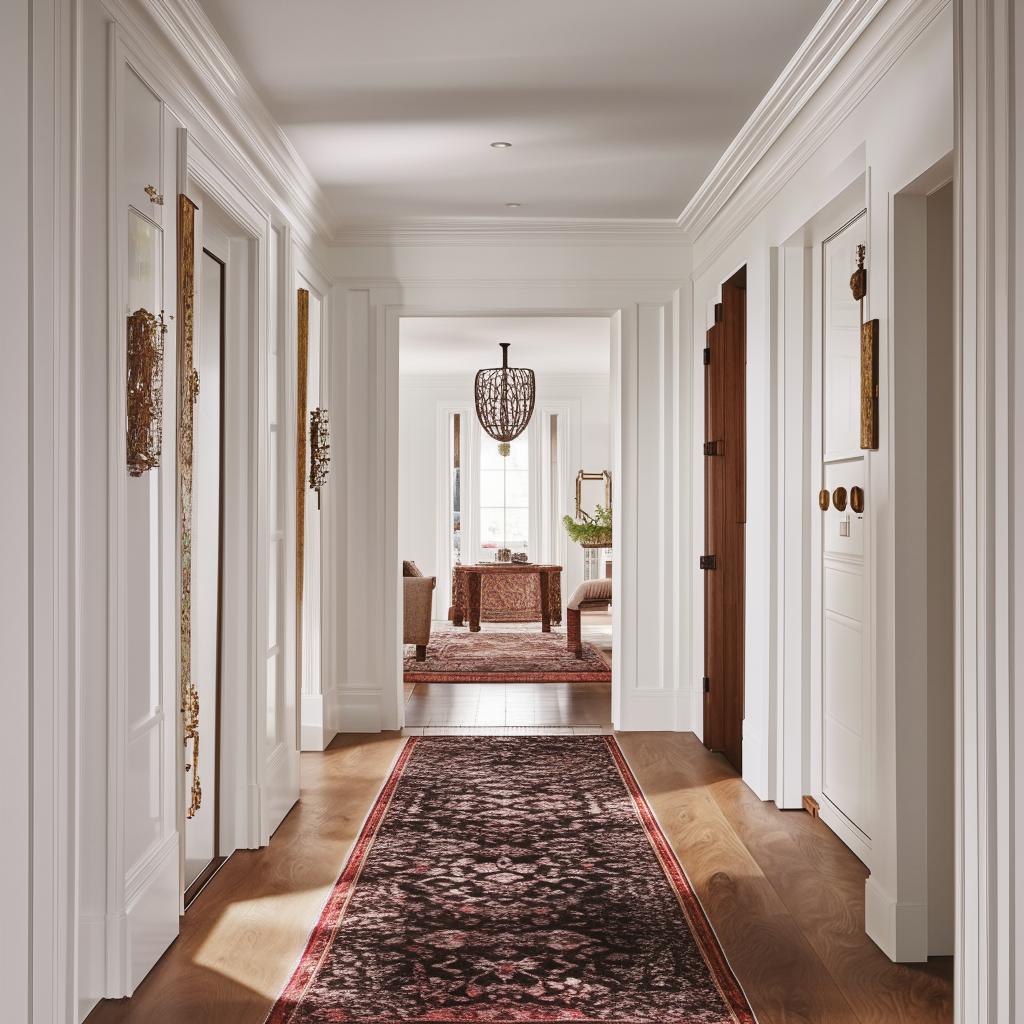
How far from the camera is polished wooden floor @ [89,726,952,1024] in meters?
2.48

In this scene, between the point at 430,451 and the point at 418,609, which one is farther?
the point at 430,451

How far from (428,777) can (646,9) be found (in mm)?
3263

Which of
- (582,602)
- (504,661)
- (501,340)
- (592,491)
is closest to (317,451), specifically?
(504,661)

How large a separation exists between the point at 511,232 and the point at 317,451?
1653mm

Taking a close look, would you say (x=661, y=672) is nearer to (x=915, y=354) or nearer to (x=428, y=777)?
(x=428, y=777)

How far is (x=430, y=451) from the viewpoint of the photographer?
11.0m

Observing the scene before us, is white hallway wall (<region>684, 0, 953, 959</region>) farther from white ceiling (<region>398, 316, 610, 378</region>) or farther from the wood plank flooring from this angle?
white ceiling (<region>398, 316, 610, 378</region>)

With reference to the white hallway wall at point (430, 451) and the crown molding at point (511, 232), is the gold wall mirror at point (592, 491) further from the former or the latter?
the crown molding at point (511, 232)

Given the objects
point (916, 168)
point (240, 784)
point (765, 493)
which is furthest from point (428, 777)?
point (916, 168)

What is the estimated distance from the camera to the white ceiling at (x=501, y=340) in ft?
26.7

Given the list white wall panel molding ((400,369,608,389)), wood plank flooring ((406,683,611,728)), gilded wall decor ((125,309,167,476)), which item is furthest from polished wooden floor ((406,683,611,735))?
white wall panel molding ((400,369,608,389))
